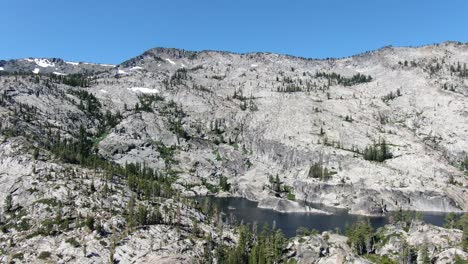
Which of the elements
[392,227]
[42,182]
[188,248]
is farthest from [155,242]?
[392,227]

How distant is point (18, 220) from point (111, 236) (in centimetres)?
3413

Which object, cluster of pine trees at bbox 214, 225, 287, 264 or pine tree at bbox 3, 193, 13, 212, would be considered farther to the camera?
pine tree at bbox 3, 193, 13, 212

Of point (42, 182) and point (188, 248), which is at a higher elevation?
point (42, 182)

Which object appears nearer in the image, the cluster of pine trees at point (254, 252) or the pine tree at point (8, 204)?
the cluster of pine trees at point (254, 252)

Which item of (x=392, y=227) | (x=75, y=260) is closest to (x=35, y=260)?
(x=75, y=260)

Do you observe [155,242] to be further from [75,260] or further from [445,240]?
[445,240]

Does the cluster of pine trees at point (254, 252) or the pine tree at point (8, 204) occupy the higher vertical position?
the pine tree at point (8, 204)

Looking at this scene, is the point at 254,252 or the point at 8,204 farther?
the point at 8,204

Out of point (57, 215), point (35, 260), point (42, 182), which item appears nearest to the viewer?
point (35, 260)

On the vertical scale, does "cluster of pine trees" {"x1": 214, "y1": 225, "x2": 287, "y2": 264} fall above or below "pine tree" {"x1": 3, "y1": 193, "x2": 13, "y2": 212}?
below

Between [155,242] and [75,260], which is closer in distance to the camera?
[75,260]

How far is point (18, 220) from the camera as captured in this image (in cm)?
13600

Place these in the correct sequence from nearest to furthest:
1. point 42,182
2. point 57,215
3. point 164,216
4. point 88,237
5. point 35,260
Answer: point 35,260 < point 88,237 < point 57,215 < point 164,216 < point 42,182

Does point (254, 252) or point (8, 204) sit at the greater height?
point (8, 204)
